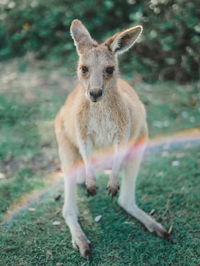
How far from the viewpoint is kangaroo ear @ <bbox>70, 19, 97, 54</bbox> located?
2707mm

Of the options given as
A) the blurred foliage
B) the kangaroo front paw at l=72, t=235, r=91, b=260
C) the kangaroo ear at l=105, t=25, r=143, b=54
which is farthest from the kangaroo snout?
the blurred foliage

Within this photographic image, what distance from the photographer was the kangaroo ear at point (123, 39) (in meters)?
2.58

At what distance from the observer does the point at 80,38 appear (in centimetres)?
275

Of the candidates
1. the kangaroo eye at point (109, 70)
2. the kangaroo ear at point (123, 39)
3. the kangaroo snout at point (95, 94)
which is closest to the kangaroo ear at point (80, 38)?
the kangaroo ear at point (123, 39)

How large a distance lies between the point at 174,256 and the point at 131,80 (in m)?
4.22

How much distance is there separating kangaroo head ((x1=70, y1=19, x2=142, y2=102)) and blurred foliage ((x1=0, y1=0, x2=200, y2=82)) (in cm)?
355

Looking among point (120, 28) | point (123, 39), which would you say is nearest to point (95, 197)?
point (123, 39)

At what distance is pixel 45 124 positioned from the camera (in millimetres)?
4828

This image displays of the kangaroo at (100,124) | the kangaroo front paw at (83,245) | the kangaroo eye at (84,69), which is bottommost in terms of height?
the kangaroo front paw at (83,245)

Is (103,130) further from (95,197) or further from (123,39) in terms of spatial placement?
(95,197)

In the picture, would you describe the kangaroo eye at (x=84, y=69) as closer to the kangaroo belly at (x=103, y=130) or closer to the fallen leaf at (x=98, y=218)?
the kangaroo belly at (x=103, y=130)

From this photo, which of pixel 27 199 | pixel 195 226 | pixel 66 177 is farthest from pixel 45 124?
pixel 195 226

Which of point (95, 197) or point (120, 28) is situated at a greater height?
point (120, 28)

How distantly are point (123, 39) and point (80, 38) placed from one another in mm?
371
